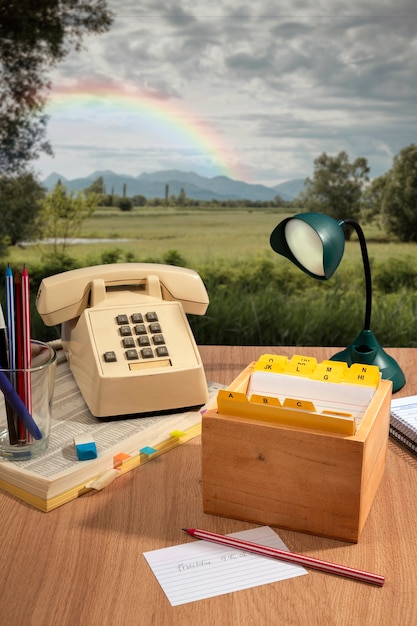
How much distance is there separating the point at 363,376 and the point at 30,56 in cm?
343

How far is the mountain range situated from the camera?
12.7ft

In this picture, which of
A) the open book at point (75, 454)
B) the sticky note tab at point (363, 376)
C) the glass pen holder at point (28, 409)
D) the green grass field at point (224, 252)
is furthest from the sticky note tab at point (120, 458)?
the green grass field at point (224, 252)

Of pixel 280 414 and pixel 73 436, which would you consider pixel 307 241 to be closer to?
pixel 280 414

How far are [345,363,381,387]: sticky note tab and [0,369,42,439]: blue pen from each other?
445 millimetres

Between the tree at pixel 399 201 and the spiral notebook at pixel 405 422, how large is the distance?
289 centimetres

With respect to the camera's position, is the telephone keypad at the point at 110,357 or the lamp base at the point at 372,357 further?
the lamp base at the point at 372,357

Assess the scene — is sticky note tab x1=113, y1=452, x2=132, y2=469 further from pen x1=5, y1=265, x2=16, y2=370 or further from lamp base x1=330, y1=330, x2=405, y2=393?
lamp base x1=330, y1=330, x2=405, y2=393

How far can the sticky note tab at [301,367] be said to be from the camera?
93 cm

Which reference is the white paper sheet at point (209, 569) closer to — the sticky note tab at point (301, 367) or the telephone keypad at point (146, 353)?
the sticky note tab at point (301, 367)

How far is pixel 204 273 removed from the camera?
12.9ft

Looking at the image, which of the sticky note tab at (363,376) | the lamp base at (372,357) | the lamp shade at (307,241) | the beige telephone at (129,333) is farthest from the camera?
the lamp base at (372,357)

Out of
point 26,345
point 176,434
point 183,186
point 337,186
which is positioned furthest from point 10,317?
point 337,186

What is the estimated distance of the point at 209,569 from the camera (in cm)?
77

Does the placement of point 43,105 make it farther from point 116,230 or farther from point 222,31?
point 222,31
